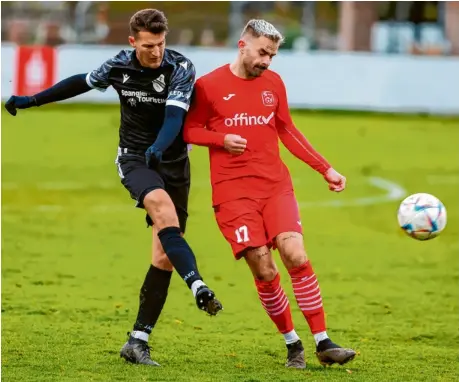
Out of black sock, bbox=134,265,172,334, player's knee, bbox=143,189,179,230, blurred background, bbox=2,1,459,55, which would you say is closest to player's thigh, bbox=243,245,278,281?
player's knee, bbox=143,189,179,230

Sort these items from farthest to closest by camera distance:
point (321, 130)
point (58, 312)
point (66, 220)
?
point (321, 130) < point (66, 220) < point (58, 312)

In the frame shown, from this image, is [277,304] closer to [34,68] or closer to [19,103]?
[19,103]

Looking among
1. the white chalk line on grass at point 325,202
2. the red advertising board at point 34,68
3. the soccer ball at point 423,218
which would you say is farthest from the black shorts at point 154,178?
the red advertising board at point 34,68

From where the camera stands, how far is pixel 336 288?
1102 centimetres

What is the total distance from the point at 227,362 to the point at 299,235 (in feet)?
3.19

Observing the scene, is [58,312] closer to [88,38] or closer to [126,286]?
[126,286]

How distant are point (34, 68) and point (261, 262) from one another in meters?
22.0

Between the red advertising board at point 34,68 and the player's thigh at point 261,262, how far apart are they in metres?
21.2

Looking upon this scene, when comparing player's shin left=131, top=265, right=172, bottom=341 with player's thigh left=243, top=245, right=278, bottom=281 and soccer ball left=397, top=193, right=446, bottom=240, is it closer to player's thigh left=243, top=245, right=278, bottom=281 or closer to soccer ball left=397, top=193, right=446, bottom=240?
player's thigh left=243, top=245, right=278, bottom=281

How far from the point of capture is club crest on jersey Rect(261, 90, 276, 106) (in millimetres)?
7609

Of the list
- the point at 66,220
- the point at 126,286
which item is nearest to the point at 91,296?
the point at 126,286

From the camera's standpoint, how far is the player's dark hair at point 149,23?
23.8ft

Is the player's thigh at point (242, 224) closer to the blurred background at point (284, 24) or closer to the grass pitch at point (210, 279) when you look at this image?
the grass pitch at point (210, 279)

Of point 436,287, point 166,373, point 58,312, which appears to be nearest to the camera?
point 166,373
